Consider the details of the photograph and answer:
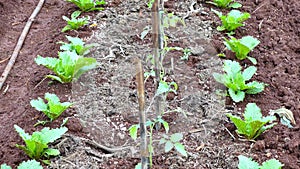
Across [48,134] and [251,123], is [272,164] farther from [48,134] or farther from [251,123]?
[48,134]

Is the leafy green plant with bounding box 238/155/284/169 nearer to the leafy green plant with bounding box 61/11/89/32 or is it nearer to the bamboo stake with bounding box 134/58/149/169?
the bamboo stake with bounding box 134/58/149/169

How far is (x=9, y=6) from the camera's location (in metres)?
5.03

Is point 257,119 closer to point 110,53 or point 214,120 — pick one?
point 214,120

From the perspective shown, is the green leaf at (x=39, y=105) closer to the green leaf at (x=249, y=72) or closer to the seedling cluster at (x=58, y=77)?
the seedling cluster at (x=58, y=77)

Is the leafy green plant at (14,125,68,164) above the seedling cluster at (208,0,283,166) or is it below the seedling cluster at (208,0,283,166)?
below

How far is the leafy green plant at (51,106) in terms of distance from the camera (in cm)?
340

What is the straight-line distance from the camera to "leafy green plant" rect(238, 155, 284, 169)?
297 cm

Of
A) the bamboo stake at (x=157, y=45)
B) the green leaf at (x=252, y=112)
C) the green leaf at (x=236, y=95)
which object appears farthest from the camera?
the green leaf at (x=236, y=95)

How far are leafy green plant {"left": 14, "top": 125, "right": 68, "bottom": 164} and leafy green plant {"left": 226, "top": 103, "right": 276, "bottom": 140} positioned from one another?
1.09 m

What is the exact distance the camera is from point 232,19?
424cm

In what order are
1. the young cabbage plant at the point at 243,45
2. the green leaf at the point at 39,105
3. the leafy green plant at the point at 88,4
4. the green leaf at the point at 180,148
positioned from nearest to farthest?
the green leaf at the point at 180,148, the green leaf at the point at 39,105, the young cabbage plant at the point at 243,45, the leafy green plant at the point at 88,4

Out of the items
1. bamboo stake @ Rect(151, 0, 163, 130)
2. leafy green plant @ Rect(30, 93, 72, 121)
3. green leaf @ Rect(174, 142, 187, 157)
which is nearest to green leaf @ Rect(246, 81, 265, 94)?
bamboo stake @ Rect(151, 0, 163, 130)

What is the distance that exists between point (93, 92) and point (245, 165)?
125cm

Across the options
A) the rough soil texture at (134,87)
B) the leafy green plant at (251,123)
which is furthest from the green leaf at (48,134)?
the leafy green plant at (251,123)
